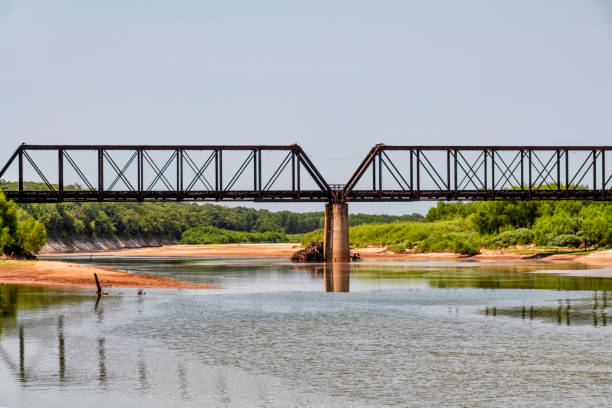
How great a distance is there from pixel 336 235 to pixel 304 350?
66772 millimetres

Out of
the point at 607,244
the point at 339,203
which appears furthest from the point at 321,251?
the point at 607,244

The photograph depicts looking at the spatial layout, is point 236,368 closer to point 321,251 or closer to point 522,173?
point 321,251

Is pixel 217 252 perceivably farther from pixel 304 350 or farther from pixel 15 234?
pixel 304 350

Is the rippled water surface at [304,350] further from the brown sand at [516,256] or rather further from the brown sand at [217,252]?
the brown sand at [217,252]

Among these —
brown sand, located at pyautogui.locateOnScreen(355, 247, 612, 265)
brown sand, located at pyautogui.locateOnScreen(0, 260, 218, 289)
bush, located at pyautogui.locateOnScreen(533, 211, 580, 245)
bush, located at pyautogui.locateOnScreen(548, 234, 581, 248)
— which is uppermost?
bush, located at pyautogui.locateOnScreen(533, 211, 580, 245)

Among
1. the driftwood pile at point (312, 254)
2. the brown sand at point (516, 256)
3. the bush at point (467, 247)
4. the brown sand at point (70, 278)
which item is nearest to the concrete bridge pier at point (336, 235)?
the driftwood pile at point (312, 254)

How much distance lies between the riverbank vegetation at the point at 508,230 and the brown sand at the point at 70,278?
6161cm

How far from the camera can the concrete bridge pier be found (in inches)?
3452

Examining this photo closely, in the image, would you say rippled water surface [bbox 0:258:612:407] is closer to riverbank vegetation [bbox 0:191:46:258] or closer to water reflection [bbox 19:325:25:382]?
water reflection [bbox 19:325:25:382]

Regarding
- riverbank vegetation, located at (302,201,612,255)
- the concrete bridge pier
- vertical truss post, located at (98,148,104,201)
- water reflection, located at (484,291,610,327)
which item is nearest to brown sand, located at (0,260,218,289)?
water reflection, located at (484,291,610,327)

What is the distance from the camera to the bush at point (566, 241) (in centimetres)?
9564

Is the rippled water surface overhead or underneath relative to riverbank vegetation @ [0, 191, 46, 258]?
underneath

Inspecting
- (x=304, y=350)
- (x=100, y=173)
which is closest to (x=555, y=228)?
(x=100, y=173)

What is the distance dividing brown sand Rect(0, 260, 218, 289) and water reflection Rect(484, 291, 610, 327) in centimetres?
1991
